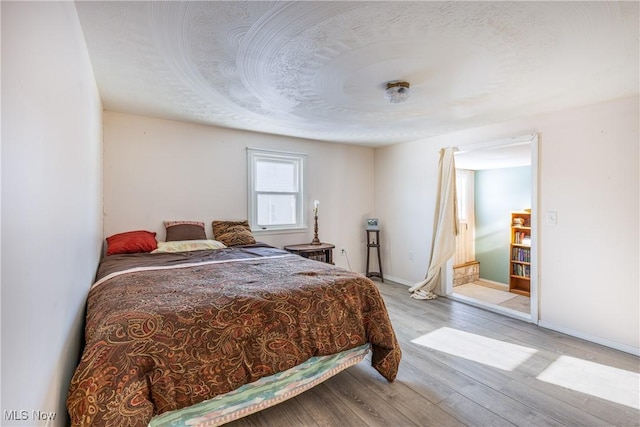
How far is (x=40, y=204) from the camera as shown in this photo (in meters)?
0.96

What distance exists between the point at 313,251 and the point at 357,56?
102 inches

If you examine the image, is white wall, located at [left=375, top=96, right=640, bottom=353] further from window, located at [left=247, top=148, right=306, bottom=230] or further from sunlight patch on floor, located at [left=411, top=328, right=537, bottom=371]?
window, located at [left=247, top=148, right=306, bottom=230]

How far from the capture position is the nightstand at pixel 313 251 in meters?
3.90

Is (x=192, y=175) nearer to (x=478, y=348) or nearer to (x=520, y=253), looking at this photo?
(x=478, y=348)

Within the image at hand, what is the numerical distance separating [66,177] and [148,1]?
93 cm

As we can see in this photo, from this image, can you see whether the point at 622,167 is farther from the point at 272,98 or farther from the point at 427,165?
the point at 272,98

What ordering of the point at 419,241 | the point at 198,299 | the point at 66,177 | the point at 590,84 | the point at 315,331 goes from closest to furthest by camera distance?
A: 1. the point at 66,177
2. the point at 198,299
3. the point at 315,331
4. the point at 590,84
5. the point at 419,241

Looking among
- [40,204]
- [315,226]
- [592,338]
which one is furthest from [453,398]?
[315,226]

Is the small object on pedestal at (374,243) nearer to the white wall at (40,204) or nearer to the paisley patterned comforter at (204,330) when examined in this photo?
the paisley patterned comforter at (204,330)

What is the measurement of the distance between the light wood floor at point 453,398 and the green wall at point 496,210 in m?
3.00

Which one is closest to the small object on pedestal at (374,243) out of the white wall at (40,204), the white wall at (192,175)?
the white wall at (192,175)

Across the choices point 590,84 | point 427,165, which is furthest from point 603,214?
point 427,165

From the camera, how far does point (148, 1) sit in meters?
1.42

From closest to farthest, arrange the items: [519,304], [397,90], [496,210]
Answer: [397,90], [519,304], [496,210]
